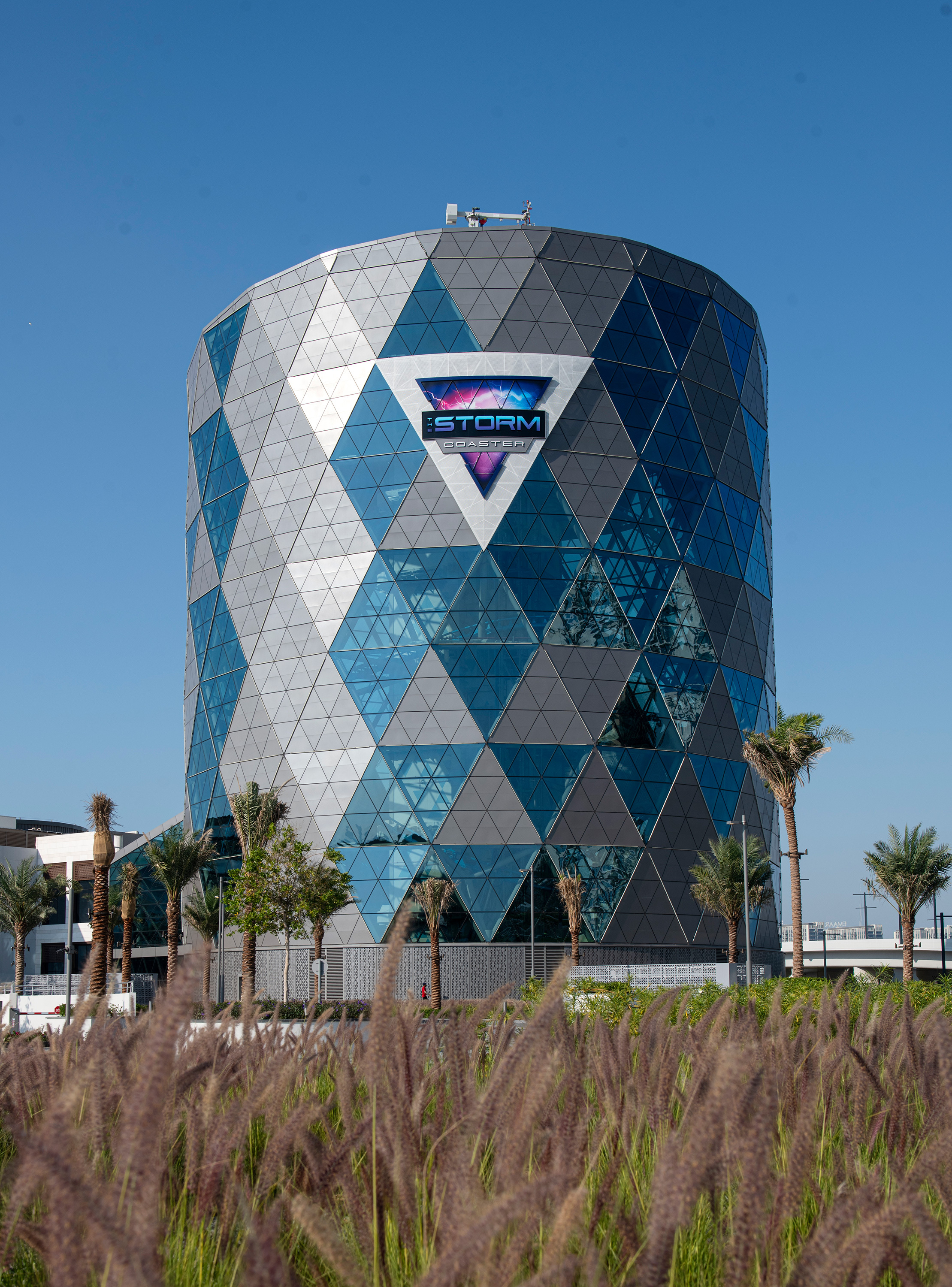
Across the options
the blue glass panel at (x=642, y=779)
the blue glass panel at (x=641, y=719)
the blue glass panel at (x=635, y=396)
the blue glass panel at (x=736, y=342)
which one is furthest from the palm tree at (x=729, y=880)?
the blue glass panel at (x=736, y=342)

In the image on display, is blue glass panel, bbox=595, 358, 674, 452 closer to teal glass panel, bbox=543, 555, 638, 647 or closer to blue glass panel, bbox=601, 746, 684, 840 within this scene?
teal glass panel, bbox=543, 555, 638, 647

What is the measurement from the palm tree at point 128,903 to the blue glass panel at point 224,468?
20.4m

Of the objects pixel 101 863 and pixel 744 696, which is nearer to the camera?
pixel 101 863

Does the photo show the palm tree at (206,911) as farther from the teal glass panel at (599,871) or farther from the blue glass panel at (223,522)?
the teal glass panel at (599,871)

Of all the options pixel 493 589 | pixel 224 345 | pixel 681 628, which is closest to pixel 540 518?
pixel 493 589

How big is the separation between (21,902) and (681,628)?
39.4m

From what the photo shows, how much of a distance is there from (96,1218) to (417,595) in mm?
47791

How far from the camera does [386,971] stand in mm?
2207

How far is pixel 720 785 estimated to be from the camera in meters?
51.6

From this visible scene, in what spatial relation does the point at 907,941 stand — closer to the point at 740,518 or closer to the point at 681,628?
the point at 681,628

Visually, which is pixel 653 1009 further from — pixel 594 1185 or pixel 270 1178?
pixel 270 1178

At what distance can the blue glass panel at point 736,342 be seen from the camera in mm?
58031

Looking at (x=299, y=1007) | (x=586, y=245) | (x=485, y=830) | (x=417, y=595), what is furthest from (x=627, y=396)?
(x=299, y=1007)

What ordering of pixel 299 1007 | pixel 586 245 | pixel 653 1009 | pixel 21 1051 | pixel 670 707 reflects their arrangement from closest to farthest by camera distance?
1. pixel 21 1051
2. pixel 653 1009
3. pixel 299 1007
4. pixel 670 707
5. pixel 586 245
